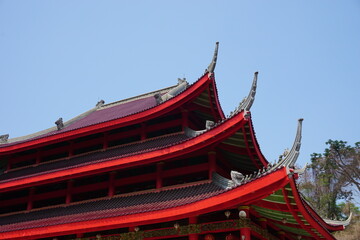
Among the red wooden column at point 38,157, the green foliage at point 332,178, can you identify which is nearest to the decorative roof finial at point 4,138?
the red wooden column at point 38,157

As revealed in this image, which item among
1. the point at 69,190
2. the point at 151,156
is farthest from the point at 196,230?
the point at 69,190

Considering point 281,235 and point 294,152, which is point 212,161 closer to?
point 281,235

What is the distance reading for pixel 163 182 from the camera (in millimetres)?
15656

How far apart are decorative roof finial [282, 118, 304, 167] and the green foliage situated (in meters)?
39.7

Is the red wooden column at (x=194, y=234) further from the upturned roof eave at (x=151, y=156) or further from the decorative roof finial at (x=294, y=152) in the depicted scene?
the decorative roof finial at (x=294, y=152)

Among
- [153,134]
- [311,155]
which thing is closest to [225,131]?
[153,134]

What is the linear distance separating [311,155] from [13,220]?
149ft

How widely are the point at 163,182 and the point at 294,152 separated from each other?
21.8 ft

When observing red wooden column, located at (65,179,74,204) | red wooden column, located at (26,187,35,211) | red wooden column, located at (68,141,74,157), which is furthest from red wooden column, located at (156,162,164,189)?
red wooden column, located at (26,187,35,211)

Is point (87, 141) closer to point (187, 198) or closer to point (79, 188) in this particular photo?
point (79, 188)

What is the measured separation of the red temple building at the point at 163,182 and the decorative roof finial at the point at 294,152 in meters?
0.03

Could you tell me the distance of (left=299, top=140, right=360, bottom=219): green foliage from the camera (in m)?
47.3

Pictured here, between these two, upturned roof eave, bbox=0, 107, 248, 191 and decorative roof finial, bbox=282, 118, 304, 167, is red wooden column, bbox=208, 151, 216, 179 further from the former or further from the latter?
decorative roof finial, bbox=282, 118, 304, 167

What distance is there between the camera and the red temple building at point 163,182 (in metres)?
12.0
